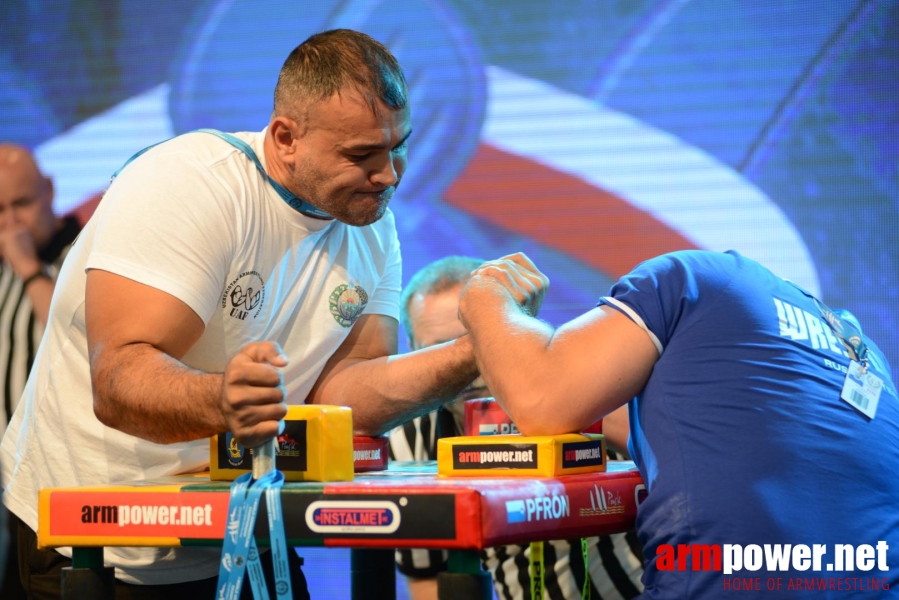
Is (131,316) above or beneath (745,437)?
above

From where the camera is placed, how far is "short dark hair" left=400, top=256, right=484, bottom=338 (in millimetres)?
2885

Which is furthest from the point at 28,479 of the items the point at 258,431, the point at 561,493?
the point at 561,493

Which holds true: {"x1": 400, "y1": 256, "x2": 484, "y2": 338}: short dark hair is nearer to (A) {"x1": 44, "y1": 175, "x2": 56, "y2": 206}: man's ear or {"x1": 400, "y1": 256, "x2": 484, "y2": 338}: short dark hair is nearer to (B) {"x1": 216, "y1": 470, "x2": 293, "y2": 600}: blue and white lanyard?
(B) {"x1": 216, "y1": 470, "x2": 293, "y2": 600}: blue and white lanyard

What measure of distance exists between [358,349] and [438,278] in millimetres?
852

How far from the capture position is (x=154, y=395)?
140 cm

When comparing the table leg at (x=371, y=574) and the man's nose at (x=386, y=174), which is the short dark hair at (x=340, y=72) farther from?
the table leg at (x=371, y=574)

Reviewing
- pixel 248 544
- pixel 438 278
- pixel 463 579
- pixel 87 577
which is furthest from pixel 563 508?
pixel 438 278

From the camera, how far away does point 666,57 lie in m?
3.61

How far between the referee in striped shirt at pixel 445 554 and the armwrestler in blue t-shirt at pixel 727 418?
748 mm

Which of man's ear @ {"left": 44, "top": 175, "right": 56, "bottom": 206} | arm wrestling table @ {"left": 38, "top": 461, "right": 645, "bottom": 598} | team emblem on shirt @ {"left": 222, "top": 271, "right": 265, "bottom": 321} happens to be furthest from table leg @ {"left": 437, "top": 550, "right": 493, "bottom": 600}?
man's ear @ {"left": 44, "top": 175, "right": 56, "bottom": 206}

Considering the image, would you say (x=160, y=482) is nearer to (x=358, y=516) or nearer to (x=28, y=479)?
(x=358, y=516)

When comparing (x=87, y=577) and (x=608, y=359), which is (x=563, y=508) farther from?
(x=87, y=577)

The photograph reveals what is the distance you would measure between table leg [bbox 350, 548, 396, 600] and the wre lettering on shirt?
856 mm

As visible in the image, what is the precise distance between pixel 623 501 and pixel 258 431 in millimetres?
595
